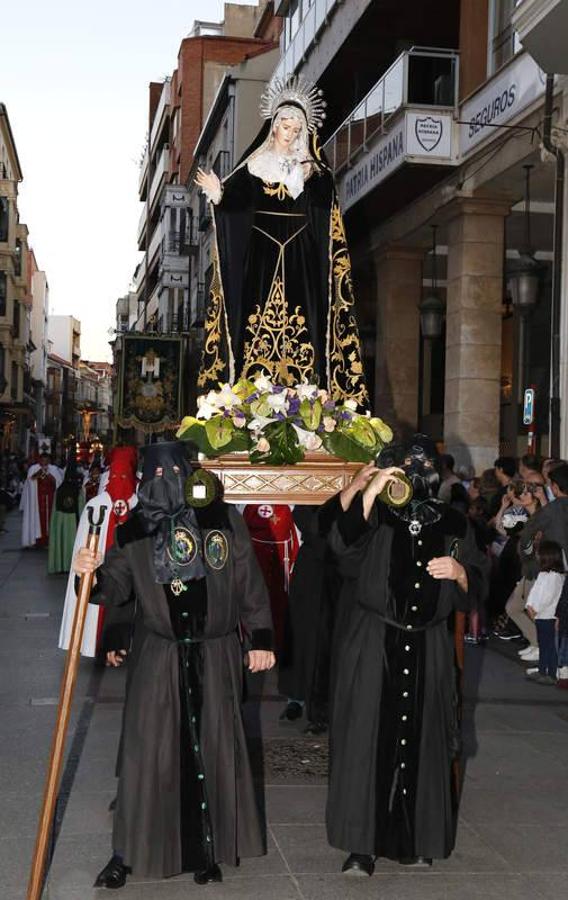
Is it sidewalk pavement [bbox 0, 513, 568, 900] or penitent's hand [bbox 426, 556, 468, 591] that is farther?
penitent's hand [bbox 426, 556, 468, 591]

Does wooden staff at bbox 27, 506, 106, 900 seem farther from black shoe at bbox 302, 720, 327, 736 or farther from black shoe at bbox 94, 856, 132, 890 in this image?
black shoe at bbox 302, 720, 327, 736

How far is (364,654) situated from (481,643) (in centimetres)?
674

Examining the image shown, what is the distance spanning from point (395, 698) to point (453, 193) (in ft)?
40.2

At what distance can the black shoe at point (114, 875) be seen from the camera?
4.86 meters

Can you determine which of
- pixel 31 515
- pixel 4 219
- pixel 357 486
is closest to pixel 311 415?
pixel 357 486

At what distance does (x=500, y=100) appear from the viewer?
47.2ft

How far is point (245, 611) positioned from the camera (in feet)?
16.9

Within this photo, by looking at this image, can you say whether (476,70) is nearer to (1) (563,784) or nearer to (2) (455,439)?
(2) (455,439)

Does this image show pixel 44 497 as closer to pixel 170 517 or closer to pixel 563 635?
pixel 563 635

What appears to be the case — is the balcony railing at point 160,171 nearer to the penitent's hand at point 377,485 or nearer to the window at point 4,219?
the window at point 4,219

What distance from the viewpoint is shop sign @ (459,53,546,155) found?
527 inches

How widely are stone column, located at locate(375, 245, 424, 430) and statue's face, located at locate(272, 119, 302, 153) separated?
11506mm

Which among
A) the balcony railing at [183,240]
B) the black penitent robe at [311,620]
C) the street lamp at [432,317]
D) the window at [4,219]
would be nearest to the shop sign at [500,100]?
the street lamp at [432,317]

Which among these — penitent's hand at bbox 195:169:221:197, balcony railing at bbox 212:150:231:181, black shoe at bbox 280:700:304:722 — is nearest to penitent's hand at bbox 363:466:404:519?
black shoe at bbox 280:700:304:722
